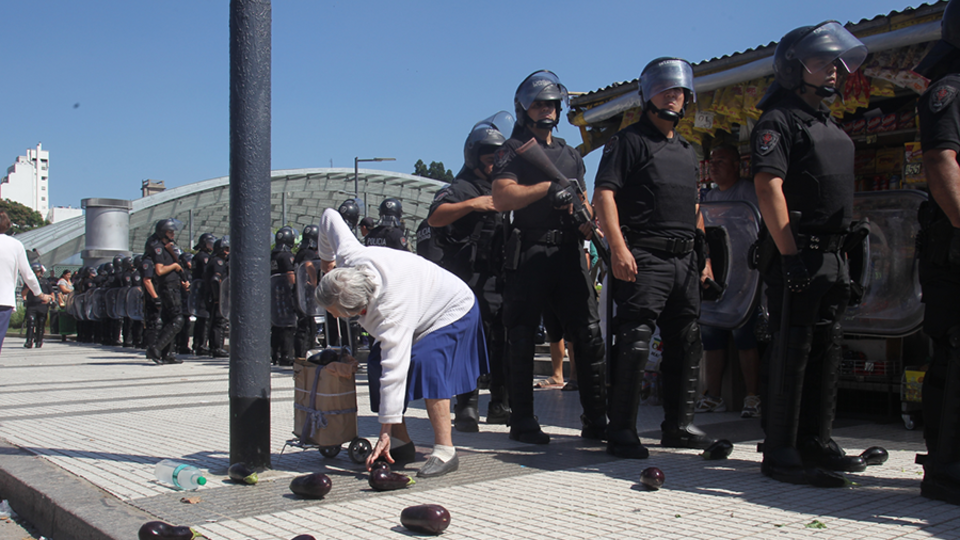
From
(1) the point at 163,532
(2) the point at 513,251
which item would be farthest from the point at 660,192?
(1) the point at 163,532

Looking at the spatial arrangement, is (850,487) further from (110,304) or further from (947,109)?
(110,304)

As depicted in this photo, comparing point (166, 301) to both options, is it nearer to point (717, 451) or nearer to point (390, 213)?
point (390, 213)

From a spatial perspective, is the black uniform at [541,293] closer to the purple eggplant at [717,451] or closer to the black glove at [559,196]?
the black glove at [559,196]

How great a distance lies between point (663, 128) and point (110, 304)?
1582 centimetres

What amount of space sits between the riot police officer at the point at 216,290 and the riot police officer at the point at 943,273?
10.9 metres

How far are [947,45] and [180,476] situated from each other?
3647 mm

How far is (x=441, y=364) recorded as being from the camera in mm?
3654

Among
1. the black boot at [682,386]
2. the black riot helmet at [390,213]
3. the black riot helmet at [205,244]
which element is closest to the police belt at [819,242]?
the black boot at [682,386]

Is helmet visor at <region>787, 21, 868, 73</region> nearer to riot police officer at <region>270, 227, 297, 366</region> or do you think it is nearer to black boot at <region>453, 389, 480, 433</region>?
black boot at <region>453, 389, 480, 433</region>

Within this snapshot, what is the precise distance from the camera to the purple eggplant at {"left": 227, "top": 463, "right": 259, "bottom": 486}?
11.3 feet

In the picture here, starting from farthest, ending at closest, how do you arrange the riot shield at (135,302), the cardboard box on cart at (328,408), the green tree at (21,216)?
the green tree at (21,216)
the riot shield at (135,302)
the cardboard box on cart at (328,408)

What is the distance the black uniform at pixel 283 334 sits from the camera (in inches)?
426

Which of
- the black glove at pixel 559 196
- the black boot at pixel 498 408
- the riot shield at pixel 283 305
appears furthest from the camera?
the riot shield at pixel 283 305

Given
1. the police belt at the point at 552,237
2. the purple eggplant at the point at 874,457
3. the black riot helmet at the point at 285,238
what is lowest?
the purple eggplant at the point at 874,457
